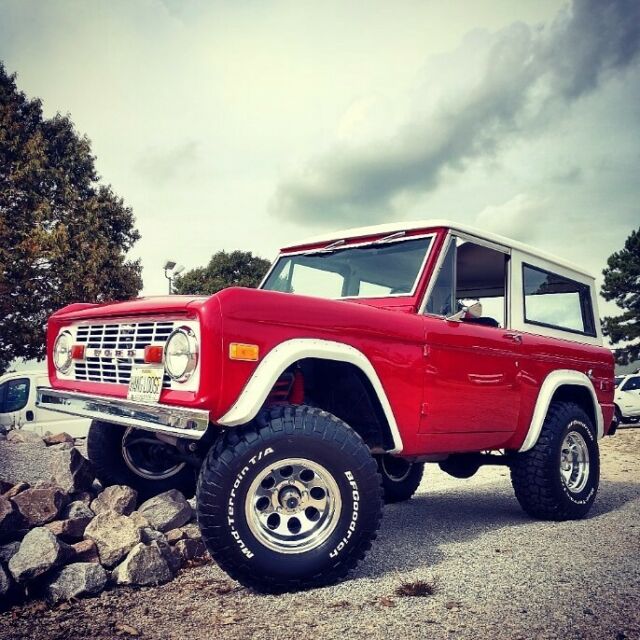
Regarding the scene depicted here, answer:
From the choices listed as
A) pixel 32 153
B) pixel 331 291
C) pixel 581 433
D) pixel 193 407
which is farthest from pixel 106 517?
pixel 32 153

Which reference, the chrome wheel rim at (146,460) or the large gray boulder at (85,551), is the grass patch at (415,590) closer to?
the large gray boulder at (85,551)

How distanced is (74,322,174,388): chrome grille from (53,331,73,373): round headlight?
9 centimetres

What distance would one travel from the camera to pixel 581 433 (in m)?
4.98

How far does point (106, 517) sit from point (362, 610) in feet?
5.27

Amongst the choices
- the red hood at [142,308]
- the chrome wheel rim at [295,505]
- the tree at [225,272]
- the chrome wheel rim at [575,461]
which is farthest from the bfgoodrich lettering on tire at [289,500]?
the tree at [225,272]

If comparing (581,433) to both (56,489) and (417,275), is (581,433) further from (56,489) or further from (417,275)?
(56,489)

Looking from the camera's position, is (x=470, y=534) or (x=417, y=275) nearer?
(x=417, y=275)

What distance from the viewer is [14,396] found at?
1023 centimetres

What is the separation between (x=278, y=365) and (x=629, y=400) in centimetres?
1655

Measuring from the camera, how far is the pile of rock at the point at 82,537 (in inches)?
113

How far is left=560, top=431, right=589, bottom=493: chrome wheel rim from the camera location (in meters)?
4.91

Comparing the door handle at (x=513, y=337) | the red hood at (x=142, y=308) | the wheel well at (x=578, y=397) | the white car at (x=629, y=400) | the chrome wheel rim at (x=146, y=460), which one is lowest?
the white car at (x=629, y=400)

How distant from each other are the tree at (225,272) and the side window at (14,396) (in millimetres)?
16123

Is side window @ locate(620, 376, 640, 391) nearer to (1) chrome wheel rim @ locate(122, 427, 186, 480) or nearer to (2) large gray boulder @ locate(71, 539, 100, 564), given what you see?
(1) chrome wheel rim @ locate(122, 427, 186, 480)
